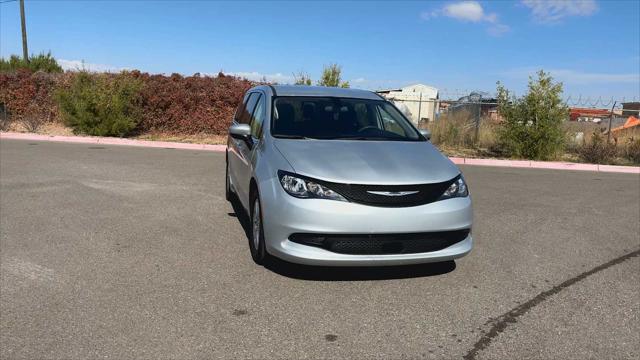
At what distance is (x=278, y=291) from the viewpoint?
13.4 feet

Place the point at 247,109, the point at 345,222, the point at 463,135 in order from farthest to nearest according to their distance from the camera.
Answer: the point at 463,135, the point at 247,109, the point at 345,222

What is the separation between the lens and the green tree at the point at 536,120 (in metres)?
14.0

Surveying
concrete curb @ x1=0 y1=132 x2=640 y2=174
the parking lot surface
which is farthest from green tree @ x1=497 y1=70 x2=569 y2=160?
the parking lot surface

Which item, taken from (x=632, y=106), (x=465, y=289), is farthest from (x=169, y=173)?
(x=632, y=106)

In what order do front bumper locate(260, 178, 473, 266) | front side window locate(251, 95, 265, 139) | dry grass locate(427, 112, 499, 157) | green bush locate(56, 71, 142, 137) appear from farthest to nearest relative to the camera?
1. dry grass locate(427, 112, 499, 157)
2. green bush locate(56, 71, 142, 137)
3. front side window locate(251, 95, 265, 139)
4. front bumper locate(260, 178, 473, 266)

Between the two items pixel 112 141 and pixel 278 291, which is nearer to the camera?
pixel 278 291

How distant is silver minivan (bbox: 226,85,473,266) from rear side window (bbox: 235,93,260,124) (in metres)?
1.41

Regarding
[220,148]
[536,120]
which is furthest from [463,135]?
[220,148]

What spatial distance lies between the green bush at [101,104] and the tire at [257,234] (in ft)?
43.6

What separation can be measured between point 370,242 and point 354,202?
1.11ft

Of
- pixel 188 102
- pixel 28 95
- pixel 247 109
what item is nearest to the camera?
pixel 247 109

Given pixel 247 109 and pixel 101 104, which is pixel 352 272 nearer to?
pixel 247 109

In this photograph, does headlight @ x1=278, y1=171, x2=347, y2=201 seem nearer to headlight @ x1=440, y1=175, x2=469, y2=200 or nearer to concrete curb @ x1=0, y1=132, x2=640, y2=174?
headlight @ x1=440, y1=175, x2=469, y2=200

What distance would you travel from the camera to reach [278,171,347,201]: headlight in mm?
3936
